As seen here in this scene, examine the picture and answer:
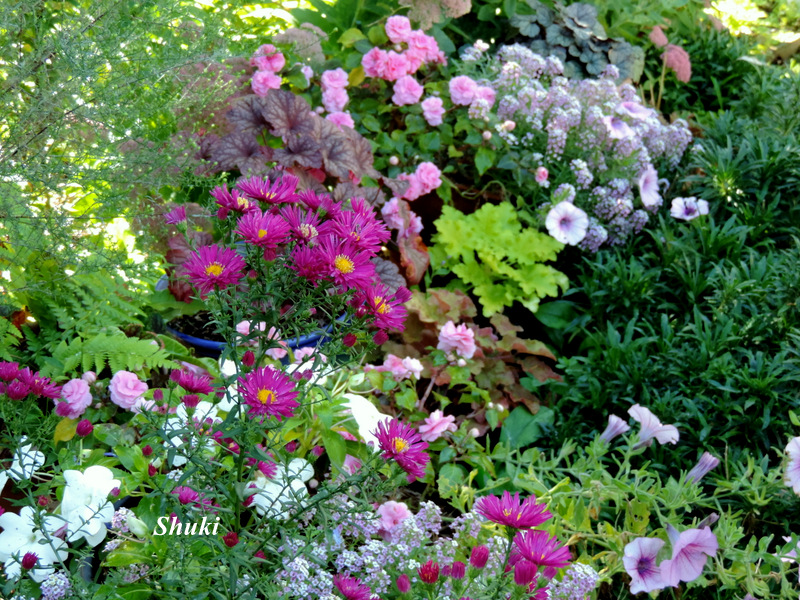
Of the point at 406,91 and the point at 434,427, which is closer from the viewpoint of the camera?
the point at 434,427

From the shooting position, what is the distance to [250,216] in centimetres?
105

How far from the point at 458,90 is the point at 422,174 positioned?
517mm

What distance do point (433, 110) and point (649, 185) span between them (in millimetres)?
965

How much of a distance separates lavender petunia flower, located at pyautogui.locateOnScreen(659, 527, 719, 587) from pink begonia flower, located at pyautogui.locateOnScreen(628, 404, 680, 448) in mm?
341

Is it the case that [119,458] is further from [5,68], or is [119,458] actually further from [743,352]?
[743,352]

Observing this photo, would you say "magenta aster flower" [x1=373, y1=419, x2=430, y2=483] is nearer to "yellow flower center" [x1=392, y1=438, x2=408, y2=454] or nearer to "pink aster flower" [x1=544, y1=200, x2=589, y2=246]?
"yellow flower center" [x1=392, y1=438, x2=408, y2=454]

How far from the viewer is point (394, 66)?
3.03 meters

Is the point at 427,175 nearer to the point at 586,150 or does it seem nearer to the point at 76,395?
the point at 586,150

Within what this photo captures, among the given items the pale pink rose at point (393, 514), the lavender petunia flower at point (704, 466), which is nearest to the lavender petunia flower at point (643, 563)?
the lavender petunia flower at point (704, 466)

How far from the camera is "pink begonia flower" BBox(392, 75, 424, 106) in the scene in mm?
3027

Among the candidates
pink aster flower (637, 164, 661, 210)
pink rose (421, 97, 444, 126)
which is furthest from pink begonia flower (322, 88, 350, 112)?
pink aster flower (637, 164, 661, 210)

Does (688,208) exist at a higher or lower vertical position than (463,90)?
lower

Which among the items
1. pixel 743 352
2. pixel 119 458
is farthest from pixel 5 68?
pixel 743 352

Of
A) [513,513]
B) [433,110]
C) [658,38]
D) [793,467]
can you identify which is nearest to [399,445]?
[513,513]
